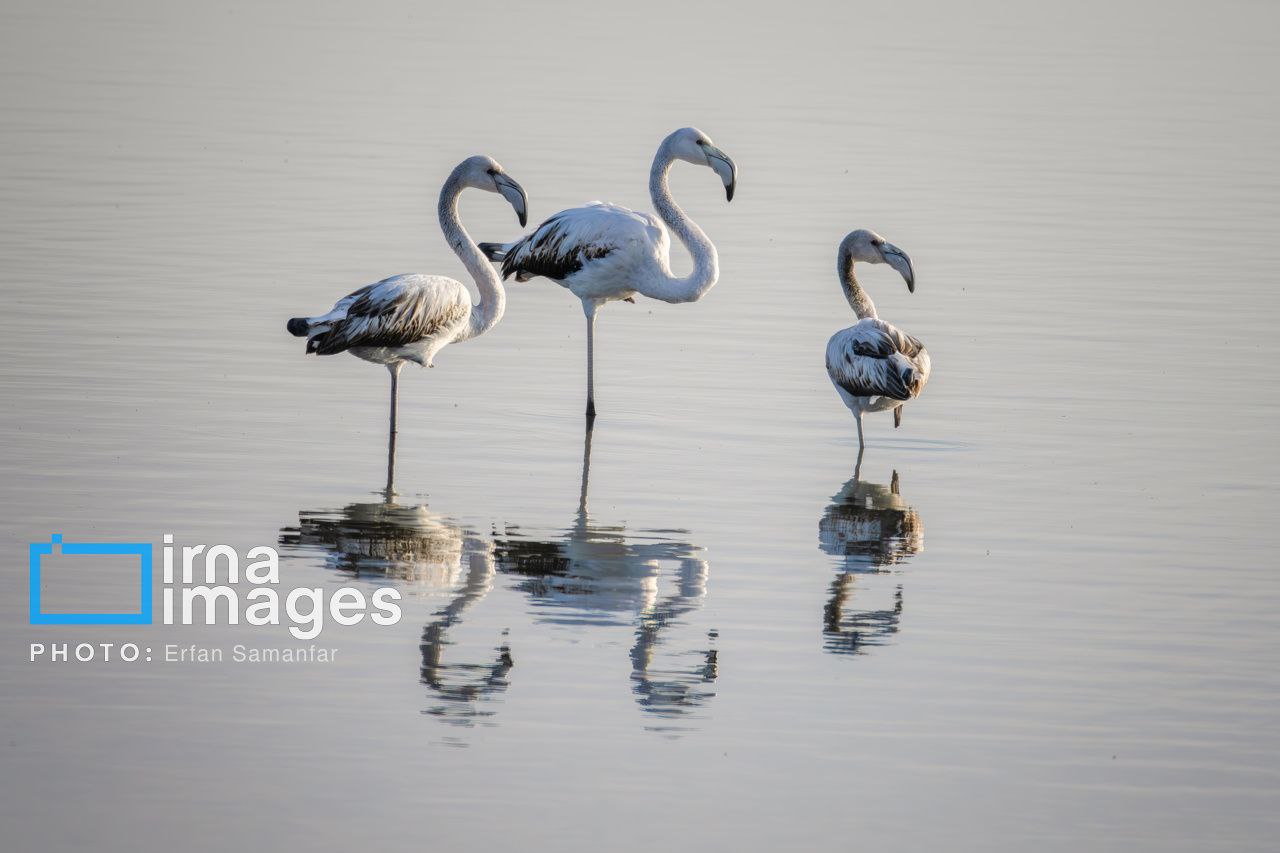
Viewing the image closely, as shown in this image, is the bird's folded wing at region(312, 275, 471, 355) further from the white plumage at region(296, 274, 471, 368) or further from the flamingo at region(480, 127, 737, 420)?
the flamingo at region(480, 127, 737, 420)

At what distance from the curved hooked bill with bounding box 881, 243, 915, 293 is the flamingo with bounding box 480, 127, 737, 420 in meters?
1.09

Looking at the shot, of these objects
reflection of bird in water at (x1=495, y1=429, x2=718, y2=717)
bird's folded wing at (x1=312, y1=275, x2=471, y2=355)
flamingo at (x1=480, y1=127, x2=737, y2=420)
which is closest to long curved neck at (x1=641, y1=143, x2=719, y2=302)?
Answer: flamingo at (x1=480, y1=127, x2=737, y2=420)

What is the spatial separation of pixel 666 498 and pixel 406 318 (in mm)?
2054

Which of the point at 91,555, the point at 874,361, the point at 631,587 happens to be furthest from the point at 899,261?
the point at 91,555

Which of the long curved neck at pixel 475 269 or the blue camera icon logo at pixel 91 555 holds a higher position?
the long curved neck at pixel 475 269

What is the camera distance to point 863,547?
403 inches

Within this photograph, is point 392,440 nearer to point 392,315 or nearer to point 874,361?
point 392,315

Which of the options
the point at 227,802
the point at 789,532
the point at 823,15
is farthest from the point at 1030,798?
the point at 823,15

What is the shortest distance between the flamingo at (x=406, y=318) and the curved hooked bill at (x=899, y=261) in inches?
94.2

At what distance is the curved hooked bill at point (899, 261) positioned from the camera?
43.5 ft

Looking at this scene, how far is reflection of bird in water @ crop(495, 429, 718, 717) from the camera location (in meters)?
7.93

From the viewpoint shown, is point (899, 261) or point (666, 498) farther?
point (899, 261)

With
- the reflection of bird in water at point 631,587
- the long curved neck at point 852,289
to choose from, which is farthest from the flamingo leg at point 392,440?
the long curved neck at point 852,289

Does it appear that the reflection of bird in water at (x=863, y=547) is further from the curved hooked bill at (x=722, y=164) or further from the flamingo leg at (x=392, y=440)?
the curved hooked bill at (x=722, y=164)
